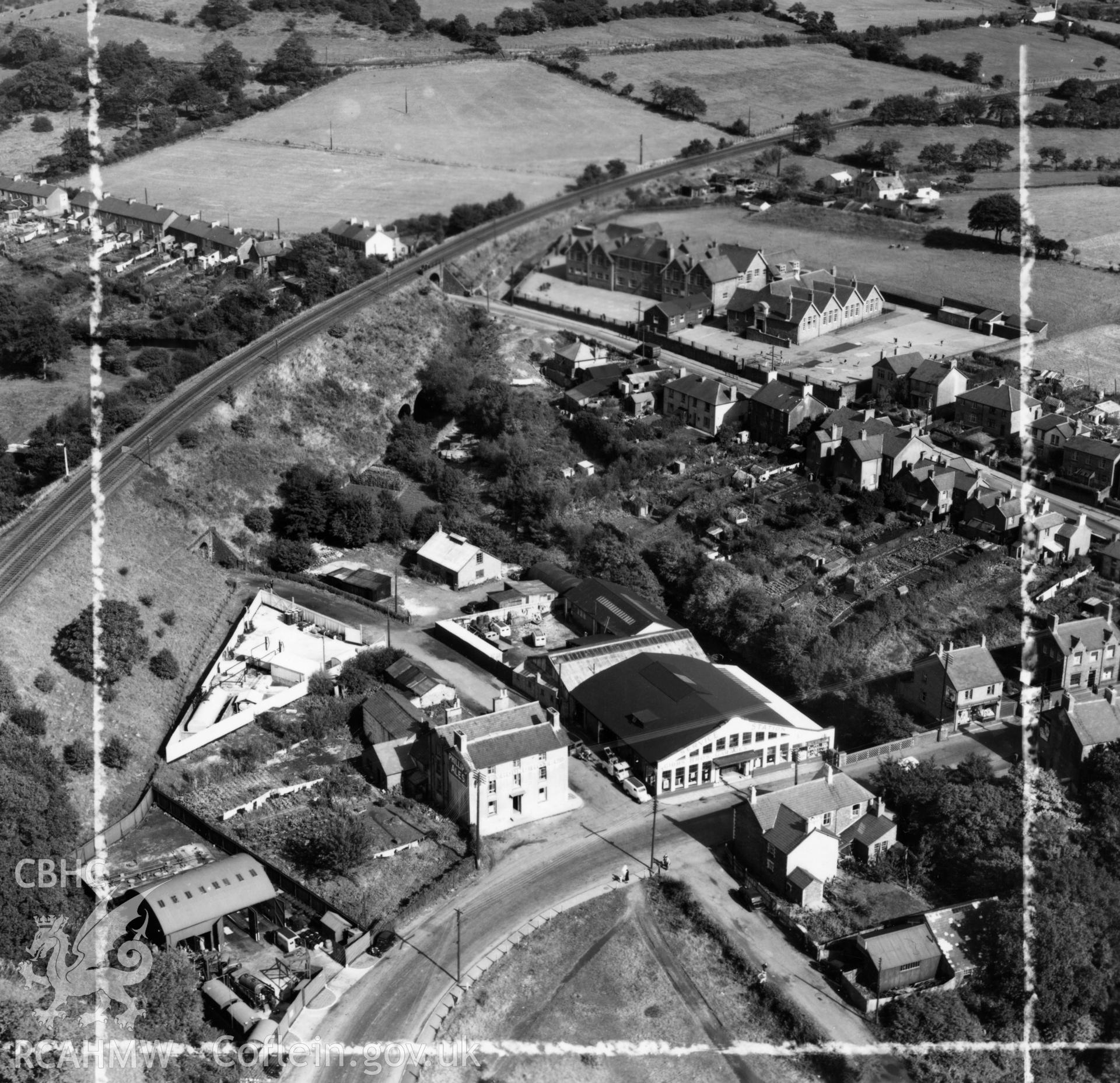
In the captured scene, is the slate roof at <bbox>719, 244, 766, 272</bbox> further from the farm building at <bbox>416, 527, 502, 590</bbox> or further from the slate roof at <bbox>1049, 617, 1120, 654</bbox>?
the slate roof at <bbox>1049, 617, 1120, 654</bbox>

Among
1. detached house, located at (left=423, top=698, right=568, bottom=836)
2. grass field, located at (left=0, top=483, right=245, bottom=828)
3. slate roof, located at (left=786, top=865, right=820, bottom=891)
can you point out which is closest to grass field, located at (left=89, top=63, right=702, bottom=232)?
grass field, located at (left=0, top=483, right=245, bottom=828)

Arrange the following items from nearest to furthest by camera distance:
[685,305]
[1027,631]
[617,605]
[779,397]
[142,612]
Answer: [142,612] → [1027,631] → [617,605] → [779,397] → [685,305]

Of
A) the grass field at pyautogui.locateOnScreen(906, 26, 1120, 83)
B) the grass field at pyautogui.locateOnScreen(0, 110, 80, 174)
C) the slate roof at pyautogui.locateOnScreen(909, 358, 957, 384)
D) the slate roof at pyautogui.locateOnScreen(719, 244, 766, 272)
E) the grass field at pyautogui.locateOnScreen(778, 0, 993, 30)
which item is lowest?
the slate roof at pyautogui.locateOnScreen(909, 358, 957, 384)

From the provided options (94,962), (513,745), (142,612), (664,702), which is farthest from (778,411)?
(94,962)

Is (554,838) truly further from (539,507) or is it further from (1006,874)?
(539,507)

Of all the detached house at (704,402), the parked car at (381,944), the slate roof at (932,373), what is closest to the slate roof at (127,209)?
the detached house at (704,402)

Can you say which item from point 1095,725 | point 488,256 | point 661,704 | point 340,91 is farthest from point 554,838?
point 340,91

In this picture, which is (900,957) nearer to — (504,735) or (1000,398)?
(504,735)

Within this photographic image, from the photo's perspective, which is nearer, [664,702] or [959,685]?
[664,702]
